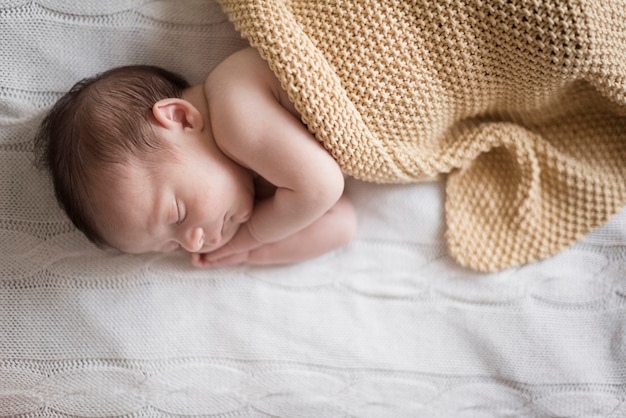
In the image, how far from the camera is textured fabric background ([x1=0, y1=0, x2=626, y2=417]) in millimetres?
1132

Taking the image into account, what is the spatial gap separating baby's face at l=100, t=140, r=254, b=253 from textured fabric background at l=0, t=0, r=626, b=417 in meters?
0.15

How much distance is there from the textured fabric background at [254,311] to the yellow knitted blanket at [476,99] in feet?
0.27

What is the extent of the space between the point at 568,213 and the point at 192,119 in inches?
33.0

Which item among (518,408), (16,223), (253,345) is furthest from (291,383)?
(16,223)

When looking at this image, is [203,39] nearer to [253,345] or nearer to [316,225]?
[316,225]

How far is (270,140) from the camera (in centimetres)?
99

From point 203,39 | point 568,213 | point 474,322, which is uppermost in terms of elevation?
point 203,39

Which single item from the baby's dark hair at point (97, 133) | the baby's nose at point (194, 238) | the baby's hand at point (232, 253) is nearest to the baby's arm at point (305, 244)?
the baby's hand at point (232, 253)

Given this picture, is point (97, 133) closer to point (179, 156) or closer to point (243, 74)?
point (179, 156)

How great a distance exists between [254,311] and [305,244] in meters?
0.19

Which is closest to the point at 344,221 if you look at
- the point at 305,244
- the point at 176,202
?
the point at 305,244

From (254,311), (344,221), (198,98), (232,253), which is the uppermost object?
(198,98)

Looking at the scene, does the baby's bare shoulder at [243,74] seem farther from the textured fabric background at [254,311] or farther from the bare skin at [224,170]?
the textured fabric background at [254,311]

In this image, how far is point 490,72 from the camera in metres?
1.05
